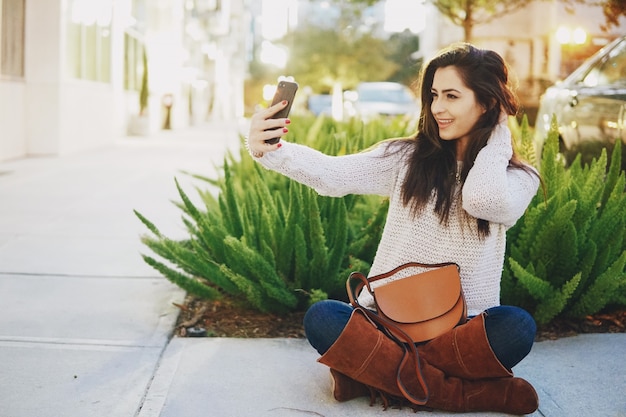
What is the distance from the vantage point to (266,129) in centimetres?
289

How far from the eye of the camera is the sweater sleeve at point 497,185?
2953 mm

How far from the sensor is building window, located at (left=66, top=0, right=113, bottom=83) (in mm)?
14219

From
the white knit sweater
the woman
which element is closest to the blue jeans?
the woman

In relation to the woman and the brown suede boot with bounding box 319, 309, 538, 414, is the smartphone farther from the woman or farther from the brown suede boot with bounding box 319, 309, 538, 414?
the brown suede boot with bounding box 319, 309, 538, 414

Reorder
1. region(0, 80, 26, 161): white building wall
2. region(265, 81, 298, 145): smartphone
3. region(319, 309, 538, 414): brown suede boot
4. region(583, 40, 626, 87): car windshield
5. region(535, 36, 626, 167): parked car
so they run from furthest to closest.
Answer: region(0, 80, 26, 161): white building wall < region(583, 40, 626, 87): car windshield < region(535, 36, 626, 167): parked car < region(319, 309, 538, 414): brown suede boot < region(265, 81, 298, 145): smartphone

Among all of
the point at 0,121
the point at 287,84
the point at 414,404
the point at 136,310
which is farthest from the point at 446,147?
the point at 0,121

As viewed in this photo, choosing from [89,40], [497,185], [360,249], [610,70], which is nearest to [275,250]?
[360,249]

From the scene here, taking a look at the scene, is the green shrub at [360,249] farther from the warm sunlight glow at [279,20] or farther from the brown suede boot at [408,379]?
the warm sunlight glow at [279,20]

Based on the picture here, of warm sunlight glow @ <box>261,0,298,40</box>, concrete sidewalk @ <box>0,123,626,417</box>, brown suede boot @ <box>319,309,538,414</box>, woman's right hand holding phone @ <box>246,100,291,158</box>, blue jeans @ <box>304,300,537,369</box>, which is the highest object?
warm sunlight glow @ <box>261,0,298,40</box>

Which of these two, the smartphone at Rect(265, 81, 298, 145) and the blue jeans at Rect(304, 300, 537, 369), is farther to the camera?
the blue jeans at Rect(304, 300, 537, 369)

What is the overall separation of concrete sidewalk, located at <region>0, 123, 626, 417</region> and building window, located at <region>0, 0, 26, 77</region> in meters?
6.48

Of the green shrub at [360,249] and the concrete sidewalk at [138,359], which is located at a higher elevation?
the green shrub at [360,249]

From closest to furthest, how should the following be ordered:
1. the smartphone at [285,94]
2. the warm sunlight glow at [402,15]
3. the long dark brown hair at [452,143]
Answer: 1. the smartphone at [285,94]
2. the long dark brown hair at [452,143]
3. the warm sunlight glow at [402,15]

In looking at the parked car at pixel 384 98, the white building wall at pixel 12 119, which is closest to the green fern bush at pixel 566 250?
the white building wall at pixel 12 119
